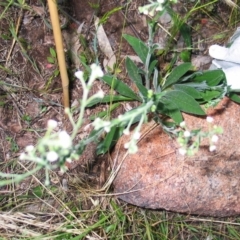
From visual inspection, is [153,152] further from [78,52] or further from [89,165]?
[78,52]

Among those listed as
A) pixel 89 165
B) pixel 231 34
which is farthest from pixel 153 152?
pixel 231 34

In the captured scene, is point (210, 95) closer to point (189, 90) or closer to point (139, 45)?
point (189, 90)

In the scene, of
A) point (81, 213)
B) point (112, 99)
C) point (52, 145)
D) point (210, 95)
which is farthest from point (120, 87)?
point (52, 145)

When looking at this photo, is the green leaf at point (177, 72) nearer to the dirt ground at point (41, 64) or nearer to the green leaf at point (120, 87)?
the green leaf at point (120, 87)

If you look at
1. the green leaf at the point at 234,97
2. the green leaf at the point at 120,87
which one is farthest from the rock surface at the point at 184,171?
the green leaf at the point at 120,87

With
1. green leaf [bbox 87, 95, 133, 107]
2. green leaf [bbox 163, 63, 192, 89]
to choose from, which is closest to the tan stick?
green leaf [bbox 87, 95, 133, 107]

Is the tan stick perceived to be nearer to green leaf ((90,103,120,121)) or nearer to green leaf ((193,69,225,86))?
green leaf ((90,103,120,121))

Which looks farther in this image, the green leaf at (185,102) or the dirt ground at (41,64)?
the dirt ground at (41,64)
